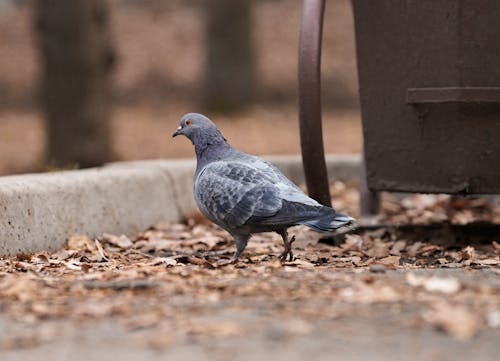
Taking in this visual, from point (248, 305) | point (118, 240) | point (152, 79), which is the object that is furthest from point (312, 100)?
point (152, 79)

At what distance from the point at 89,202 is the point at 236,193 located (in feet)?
3.85

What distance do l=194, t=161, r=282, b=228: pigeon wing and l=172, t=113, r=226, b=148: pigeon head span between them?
0.27m

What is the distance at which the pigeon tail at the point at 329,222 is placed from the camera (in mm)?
4359

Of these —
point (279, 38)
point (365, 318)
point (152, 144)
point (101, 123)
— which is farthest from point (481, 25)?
point (279, 38)

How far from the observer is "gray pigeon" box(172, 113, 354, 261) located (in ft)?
14.6

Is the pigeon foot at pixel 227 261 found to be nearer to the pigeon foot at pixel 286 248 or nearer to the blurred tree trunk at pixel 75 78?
the pigeon foot at pixel 286 248

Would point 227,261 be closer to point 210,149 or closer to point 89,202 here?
point 210,149

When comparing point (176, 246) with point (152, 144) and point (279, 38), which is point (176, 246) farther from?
point (279, 38)

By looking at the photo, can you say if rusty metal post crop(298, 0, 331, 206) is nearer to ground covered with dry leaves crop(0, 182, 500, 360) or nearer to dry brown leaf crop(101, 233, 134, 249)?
ground covered with dry leaves crop(0, 182, 500, 360)

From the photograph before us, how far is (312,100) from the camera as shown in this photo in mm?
4965

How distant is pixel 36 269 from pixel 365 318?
1.80m

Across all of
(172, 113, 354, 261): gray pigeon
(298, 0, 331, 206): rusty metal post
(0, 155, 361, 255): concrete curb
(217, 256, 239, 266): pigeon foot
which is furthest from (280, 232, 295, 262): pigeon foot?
(0, 155, 361, 255): concrete curb

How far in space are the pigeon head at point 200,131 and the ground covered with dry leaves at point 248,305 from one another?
590 millimetres

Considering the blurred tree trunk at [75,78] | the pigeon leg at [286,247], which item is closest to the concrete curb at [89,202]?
the pigeon leg at [286,247]
